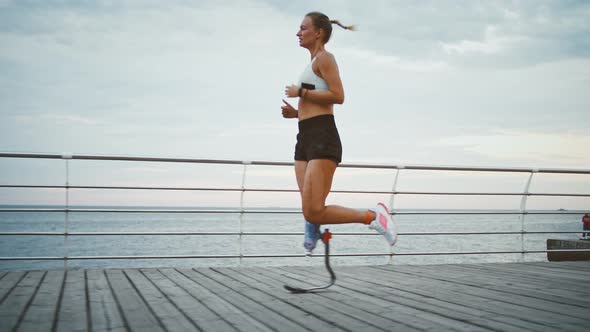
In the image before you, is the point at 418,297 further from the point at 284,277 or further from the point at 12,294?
the point at 12,294

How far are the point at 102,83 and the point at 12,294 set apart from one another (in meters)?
44.3

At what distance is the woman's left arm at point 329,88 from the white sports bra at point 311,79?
0.18 feet

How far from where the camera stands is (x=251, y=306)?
7.82 feet

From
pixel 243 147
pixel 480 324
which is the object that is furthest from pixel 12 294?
pixel 243 147

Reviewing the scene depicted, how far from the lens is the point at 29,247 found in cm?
3141

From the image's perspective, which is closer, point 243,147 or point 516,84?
point 516,84

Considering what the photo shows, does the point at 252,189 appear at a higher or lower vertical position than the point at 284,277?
higher

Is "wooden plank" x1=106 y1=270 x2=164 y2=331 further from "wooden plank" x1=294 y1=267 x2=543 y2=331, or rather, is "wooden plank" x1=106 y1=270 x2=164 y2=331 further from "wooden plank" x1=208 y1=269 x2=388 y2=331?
"wooden plank" x1=294 y1=267 x2=543 y2=331

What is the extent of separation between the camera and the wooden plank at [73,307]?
1977mm

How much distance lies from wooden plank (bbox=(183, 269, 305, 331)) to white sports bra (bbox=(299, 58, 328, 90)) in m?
1.25

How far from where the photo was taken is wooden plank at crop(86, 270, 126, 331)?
6.45 feet

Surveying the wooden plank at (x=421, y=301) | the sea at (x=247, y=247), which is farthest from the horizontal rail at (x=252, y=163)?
the wooden plank at (x=421, y=301)

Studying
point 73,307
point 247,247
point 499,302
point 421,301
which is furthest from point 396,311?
point 247,247

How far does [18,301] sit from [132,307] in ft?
2.20
